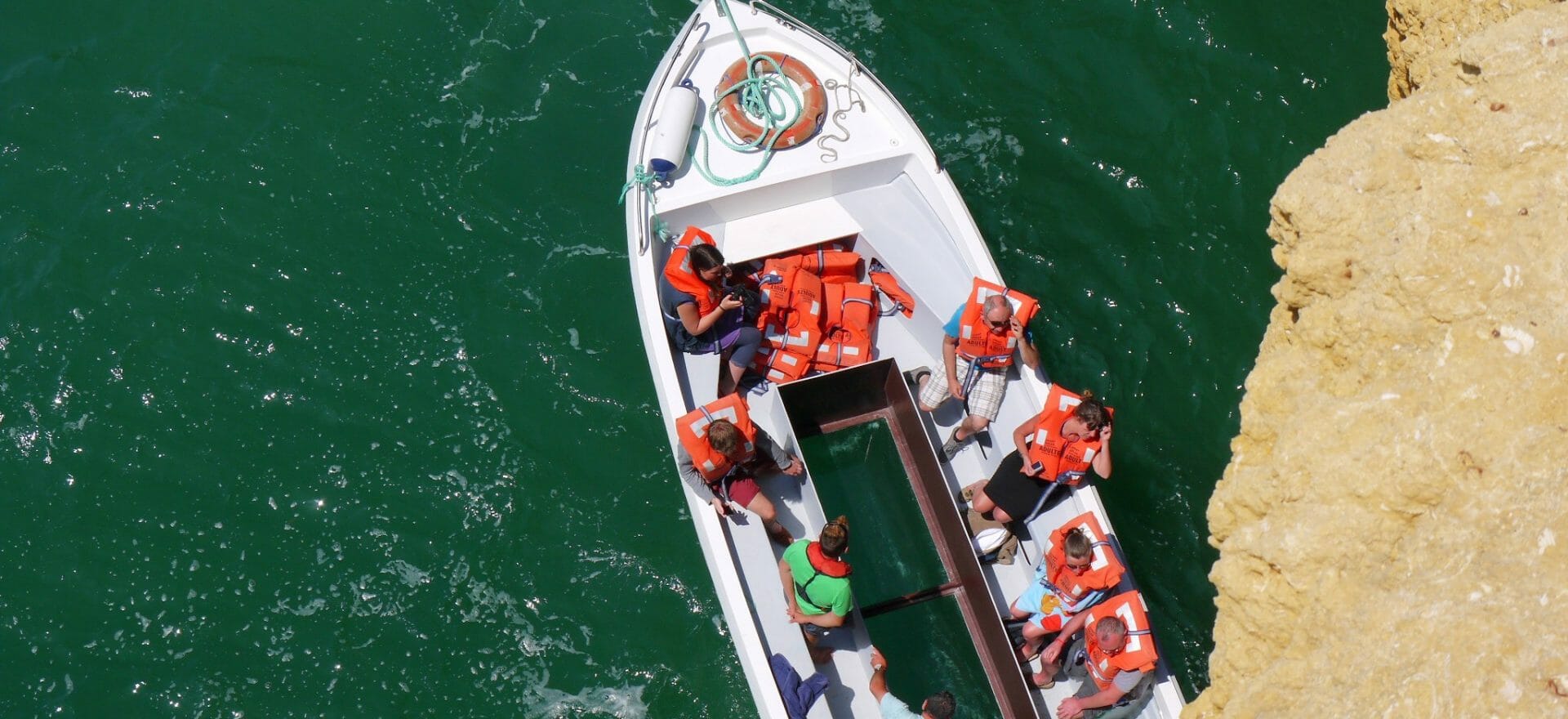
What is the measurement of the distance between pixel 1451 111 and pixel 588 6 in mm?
6348

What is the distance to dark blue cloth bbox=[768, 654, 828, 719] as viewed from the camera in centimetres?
629

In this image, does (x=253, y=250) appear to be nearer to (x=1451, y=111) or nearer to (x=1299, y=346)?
(x=1299, y=346)

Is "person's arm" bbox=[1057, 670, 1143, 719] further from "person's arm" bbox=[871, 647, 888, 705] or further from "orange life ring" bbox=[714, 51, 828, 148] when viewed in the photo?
"orange life ring" bbox=[714, 51, 828, 148]

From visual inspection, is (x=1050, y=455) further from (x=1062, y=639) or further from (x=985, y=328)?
(x=1062, y=639)

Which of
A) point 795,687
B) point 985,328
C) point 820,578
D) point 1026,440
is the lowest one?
point 795,687

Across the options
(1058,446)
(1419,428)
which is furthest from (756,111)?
(1419,428)

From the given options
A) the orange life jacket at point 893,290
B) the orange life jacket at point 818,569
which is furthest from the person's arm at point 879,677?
the orange life jacket at point 893,290

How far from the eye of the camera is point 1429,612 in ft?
13.2

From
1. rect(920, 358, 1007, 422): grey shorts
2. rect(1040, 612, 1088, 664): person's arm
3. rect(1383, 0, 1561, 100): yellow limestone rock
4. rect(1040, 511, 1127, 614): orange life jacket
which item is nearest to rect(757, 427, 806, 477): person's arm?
rect(920, 358, 1007, 422): grey shorts

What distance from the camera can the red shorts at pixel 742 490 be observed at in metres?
6.62

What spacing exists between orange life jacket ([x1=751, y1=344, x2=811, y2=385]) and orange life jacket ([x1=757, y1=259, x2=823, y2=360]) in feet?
0.10

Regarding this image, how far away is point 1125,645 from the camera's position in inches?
237

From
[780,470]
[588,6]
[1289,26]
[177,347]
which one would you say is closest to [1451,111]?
[780,470]

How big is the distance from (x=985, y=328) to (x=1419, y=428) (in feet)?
9.32
